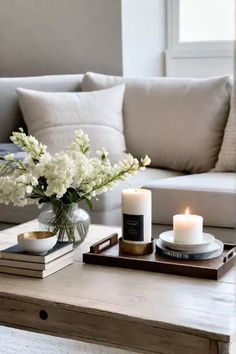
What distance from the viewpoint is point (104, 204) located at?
2.83 metres

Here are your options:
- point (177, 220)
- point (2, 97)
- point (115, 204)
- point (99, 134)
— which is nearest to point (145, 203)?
point (177, 220)

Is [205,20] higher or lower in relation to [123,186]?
higher

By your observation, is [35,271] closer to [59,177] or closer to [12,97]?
[59,177]

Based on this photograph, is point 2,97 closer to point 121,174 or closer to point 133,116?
point 133,116

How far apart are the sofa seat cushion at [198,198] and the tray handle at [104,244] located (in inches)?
30.4

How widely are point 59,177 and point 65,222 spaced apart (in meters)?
0.20

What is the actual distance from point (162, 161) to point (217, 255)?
5.15 ft

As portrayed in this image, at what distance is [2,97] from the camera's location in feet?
11.5

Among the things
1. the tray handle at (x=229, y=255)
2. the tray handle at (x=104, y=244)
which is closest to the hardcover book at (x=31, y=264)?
the tray handle at (x=104, y=244)

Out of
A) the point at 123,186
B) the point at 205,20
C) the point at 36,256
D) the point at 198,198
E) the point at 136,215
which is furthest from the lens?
the point at 205,20

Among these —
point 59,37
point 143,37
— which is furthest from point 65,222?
point 59,37

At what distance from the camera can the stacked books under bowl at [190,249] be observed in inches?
69.6

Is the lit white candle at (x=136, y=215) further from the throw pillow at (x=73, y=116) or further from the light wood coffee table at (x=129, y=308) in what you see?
the throw pillow at (x=73, y=116)

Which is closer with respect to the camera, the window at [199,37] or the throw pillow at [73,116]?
the throw pillow at [73,116]
